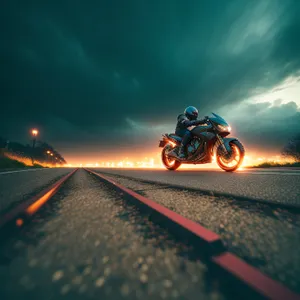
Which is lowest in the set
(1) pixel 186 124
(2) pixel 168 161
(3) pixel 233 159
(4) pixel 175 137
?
(3) pixel 233 159

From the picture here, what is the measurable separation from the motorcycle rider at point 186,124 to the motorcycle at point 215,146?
5.1 inches

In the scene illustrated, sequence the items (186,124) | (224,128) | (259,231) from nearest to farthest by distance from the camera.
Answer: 1. (259,231)
2. (224,128)
3. (186,124)

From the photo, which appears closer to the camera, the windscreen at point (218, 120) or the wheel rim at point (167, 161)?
the windscreen at point (218, 120)

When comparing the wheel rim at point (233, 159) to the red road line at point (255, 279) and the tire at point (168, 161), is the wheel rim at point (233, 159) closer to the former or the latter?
the tire at point (168, 161)

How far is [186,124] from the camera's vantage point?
6.94 m

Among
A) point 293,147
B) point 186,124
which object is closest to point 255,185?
point 186,124

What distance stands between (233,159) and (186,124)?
2294 millimetres

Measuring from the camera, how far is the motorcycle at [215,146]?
17.3 feet

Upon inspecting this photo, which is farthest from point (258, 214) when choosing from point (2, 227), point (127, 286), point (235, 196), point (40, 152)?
point (40, 152)

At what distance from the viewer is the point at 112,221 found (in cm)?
128

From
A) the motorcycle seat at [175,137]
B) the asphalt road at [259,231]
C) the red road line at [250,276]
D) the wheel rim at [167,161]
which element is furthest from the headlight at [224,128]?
the red road line at [250,276]

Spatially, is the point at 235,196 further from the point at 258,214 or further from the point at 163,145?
the point at 163,145

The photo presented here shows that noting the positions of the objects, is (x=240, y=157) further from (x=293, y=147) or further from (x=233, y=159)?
(x=293, y=147)

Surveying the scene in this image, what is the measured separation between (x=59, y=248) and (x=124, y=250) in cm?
31
